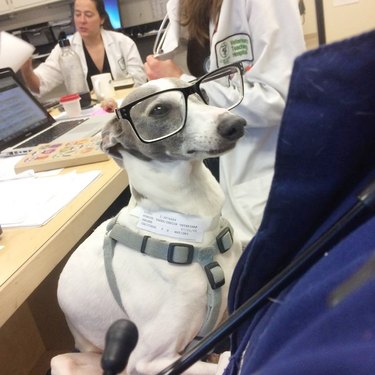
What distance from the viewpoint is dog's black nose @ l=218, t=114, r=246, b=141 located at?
0.82m

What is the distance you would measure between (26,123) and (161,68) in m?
0.68

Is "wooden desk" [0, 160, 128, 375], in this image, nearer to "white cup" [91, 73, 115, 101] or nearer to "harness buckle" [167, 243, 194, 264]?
"harness buckle" [167, 243, 194, 264]

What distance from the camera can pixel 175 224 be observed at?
2.77ft

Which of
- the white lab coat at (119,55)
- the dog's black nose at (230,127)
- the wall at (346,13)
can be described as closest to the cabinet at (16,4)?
the white lab coat at (119,55)

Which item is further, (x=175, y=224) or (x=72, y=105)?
(x=72, y=105)

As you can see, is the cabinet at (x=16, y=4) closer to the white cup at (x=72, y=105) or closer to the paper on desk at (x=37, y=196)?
the white cup at (x=72, y=105)

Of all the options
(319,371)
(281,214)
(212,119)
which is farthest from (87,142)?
(319,371)

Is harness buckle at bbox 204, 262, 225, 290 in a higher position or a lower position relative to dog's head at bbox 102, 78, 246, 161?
lower

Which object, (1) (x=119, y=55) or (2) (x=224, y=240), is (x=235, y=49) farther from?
(1) (x=119, y=55)

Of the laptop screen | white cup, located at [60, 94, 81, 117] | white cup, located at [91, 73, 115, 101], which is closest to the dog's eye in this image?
the laptop screen

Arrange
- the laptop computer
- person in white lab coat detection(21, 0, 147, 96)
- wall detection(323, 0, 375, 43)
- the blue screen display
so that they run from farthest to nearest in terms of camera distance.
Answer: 1. the blue screen display
2. person in white lab coat detection(21, 0, 147, 96)
3. wall detection(323, 0, 375, 43)
4. the laptop computer

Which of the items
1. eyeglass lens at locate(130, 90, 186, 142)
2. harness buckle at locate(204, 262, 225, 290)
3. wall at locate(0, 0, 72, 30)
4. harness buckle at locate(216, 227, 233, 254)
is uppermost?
wall at locate(0, 0, 72, 30)

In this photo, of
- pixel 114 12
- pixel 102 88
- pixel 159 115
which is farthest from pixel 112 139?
pixel 114 12

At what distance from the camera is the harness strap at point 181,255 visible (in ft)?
2.64
